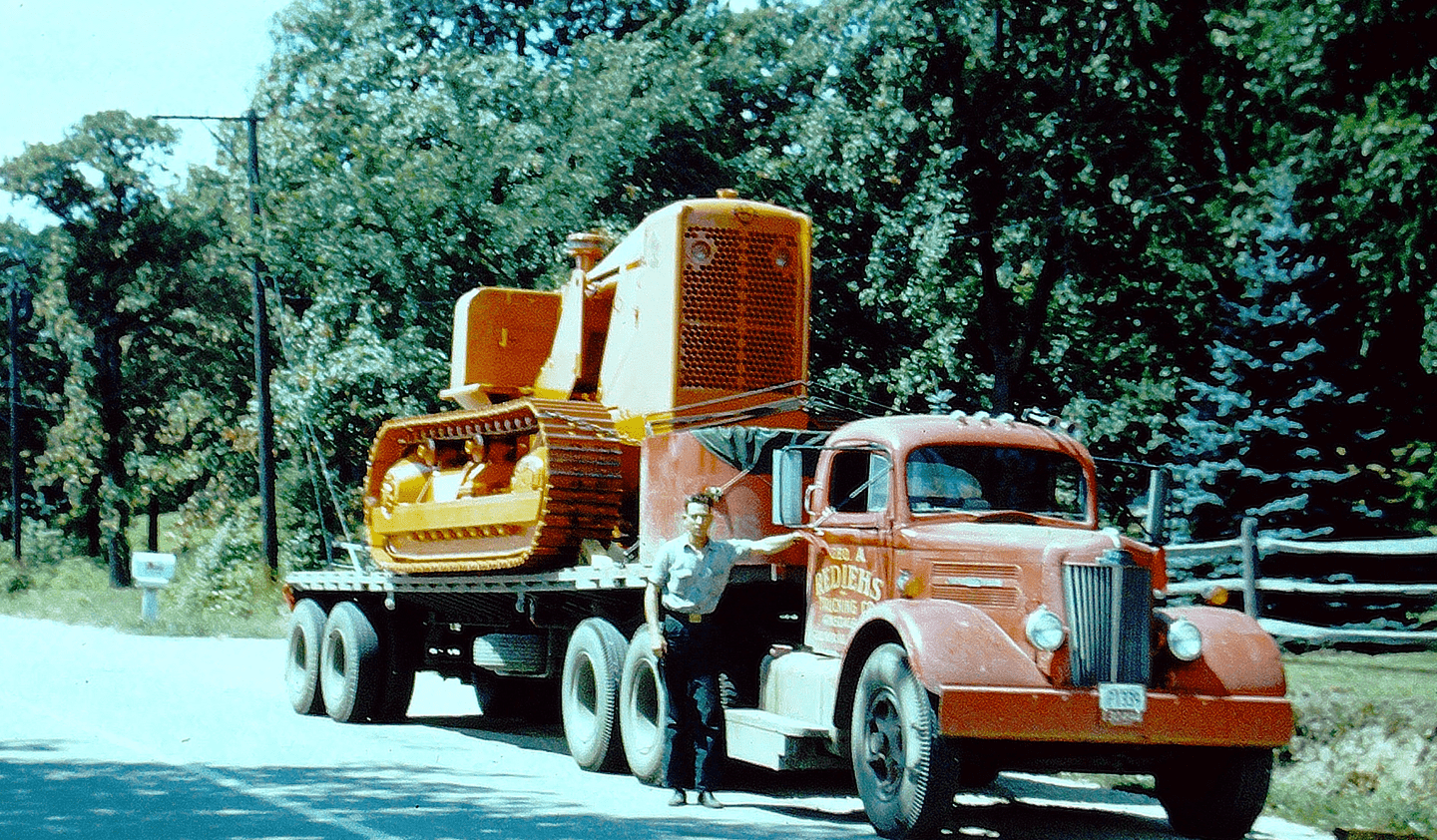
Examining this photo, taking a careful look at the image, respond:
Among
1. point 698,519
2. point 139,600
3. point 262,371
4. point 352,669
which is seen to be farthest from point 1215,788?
point 139,600

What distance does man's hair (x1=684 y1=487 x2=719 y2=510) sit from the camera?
1152cm

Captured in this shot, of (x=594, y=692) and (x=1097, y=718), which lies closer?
(x=1097, y=718)

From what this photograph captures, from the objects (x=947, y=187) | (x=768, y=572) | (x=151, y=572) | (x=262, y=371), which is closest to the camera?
(x=768, y=572)

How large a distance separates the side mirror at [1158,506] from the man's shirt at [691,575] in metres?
2.54

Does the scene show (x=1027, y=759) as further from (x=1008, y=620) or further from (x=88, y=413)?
(x=88, y=413)

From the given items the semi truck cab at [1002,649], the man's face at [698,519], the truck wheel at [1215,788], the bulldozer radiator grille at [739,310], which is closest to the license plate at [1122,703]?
the semi truck cab at [1002,649]

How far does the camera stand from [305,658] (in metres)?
18.3

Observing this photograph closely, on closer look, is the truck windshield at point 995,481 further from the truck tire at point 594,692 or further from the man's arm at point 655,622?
the truck tire at point 594,692

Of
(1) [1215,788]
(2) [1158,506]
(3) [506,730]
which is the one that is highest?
(2) [1158,506]

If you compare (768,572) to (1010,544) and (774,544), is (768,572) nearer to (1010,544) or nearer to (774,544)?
(774,544)

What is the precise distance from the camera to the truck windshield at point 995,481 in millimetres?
11188

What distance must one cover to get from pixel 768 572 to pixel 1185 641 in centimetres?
300

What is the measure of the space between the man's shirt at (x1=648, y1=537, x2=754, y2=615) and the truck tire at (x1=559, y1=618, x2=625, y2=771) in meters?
1.61

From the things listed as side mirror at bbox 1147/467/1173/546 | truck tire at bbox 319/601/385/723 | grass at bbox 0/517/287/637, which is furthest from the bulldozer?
grass at bbox 0/517/287/637
